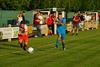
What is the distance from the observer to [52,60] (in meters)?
16.9

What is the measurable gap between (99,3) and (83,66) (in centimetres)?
5975

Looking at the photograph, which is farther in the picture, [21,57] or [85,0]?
[85,0]

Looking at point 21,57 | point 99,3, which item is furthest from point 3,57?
point 99,3

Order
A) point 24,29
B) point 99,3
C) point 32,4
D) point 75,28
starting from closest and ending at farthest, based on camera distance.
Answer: point 24,29 → point 75,28 → point 32,4 → point 99,3

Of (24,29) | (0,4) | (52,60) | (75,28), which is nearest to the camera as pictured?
(52,60)

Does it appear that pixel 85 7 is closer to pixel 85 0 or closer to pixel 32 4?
pixel 85 0

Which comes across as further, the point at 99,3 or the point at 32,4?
the point at 99,3

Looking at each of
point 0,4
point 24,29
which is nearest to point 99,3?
point 0,4

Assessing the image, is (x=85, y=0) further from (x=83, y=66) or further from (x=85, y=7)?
(x=83, y=66)

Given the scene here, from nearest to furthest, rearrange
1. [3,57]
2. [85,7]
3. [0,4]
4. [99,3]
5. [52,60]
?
1. [52,60]
2. [3,57]
3. [0,4]
4. [85,7]
5. [99,3]

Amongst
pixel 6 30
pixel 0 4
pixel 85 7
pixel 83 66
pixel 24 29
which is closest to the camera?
pixel 83 66

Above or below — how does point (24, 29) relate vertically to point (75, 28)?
above

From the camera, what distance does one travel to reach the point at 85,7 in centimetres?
6906

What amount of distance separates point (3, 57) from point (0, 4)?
29.0m
